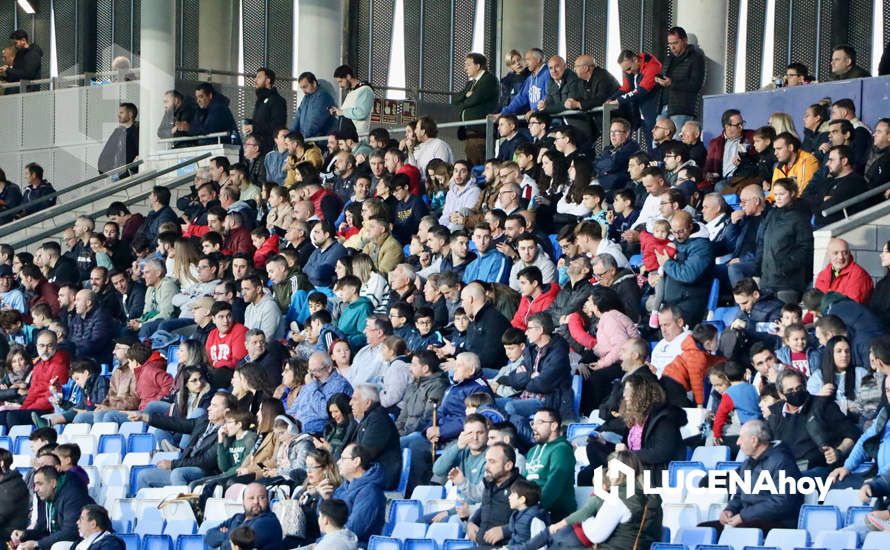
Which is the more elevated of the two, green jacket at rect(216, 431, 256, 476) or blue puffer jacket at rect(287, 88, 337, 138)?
blue puffer jacket at rect(287, 88, 337, 138)

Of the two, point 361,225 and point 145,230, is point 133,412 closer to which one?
point 361,225

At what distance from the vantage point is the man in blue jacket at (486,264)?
1373 centimetres

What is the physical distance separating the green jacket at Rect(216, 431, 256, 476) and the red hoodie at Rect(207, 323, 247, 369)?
1.93 metres

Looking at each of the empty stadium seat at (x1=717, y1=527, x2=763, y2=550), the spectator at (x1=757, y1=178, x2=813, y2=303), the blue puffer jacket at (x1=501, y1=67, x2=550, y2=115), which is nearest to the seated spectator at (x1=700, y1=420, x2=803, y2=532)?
the empty stadium seat at (x1=717, y1=527, x2=763, y2=550)

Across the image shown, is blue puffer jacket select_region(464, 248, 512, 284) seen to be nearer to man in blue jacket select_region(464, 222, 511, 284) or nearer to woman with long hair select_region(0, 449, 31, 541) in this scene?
man in blue jacket select_region(464, 222, 511, 284)

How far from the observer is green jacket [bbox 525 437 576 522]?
32.5 feet

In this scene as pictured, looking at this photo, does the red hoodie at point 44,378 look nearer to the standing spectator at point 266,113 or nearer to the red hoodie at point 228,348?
the red hoodie at point 228,348

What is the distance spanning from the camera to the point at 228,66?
1026 inches

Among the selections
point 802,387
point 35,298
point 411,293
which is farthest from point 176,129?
point 802,387

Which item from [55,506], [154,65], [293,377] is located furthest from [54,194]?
[55,506]

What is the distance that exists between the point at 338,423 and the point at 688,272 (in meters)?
2.74

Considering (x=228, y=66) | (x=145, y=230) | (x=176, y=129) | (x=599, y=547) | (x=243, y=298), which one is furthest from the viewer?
(x=228, y=66)

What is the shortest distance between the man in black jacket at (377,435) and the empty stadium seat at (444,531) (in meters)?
0.86

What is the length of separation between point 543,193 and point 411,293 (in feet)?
5.65
